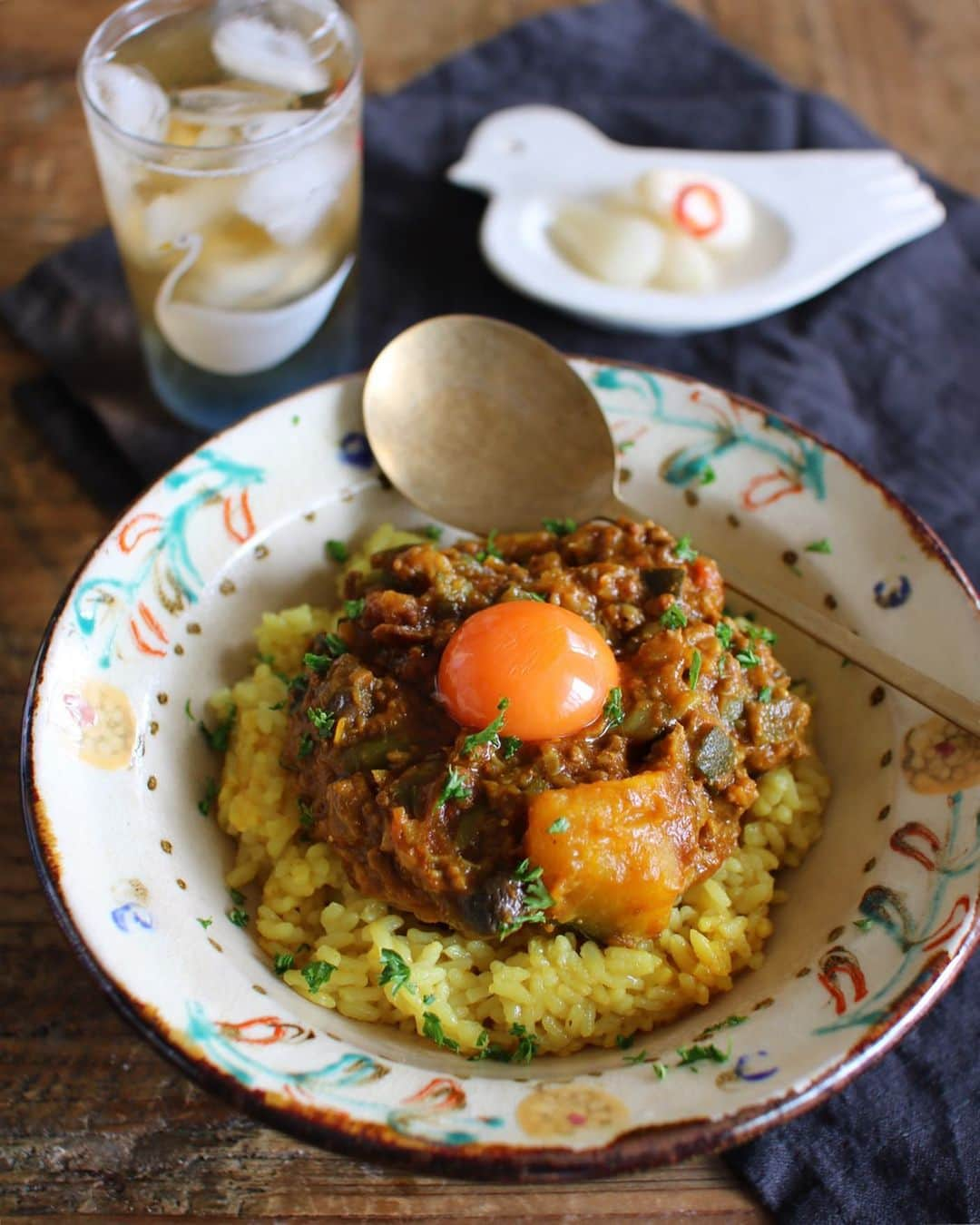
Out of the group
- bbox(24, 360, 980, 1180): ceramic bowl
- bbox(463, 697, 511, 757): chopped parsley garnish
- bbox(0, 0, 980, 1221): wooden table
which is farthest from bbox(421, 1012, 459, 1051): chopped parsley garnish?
bbox(463, 697, 511, 757): chopped parsley garnish

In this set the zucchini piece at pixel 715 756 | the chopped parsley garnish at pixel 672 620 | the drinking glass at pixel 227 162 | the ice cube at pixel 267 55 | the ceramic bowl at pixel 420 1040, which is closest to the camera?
the ceramic bowl at pixel 420 1040

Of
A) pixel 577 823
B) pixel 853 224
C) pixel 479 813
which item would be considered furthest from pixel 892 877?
pixel 853 224

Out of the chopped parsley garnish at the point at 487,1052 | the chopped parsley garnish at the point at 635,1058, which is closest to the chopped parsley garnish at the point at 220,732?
the chopped parsley garnish at the point at 487,1052

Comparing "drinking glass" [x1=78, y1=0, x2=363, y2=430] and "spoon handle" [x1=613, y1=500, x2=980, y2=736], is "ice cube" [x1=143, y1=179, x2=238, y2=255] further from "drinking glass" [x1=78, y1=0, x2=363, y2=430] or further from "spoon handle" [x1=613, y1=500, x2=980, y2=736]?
"spoon handle" [x1=613, y1=500, x2=980, y2=736]

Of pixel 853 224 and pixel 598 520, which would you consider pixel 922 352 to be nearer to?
pixel 853 224

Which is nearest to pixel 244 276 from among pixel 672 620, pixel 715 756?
pixel 672 620

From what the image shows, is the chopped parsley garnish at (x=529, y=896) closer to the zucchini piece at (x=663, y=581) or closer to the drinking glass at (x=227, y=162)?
the zucchini piece at (x=663, y=581)
